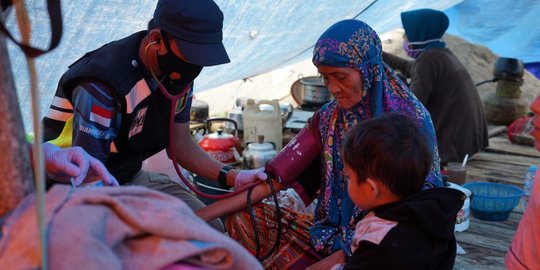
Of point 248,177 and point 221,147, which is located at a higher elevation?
point 248,177

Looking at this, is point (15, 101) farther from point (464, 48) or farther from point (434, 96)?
point (464, 48)

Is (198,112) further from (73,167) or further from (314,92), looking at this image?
(73,167)

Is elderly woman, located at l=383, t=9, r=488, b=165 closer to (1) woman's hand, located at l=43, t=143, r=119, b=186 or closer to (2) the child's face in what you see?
(2) the child's face

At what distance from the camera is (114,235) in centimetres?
90

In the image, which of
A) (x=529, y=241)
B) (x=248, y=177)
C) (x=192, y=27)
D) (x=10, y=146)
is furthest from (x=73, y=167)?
(x=529, y=241)

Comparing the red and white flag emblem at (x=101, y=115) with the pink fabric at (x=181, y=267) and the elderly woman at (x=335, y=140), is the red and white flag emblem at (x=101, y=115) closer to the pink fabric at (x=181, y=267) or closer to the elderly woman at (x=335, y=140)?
the elderly woman at (x=335, y=140)

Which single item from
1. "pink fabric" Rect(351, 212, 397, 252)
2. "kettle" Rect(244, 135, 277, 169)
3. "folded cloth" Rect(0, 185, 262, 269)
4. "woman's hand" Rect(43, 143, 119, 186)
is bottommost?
"kettle" Rect(244, 135, 277, 169)

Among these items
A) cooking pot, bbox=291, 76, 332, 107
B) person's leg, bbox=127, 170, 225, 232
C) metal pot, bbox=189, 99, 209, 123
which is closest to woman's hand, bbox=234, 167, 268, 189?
person's leg, bbox=127, 170, 225, 232

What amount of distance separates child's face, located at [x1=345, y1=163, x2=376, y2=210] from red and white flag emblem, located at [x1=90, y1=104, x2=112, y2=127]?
0.98m

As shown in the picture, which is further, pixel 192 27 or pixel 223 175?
pixel 223 175

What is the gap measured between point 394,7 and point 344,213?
336 centimetres

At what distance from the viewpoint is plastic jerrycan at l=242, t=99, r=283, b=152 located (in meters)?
5.29

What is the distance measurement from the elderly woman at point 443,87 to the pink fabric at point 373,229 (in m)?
3.61

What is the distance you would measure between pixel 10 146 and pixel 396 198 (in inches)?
52.8
